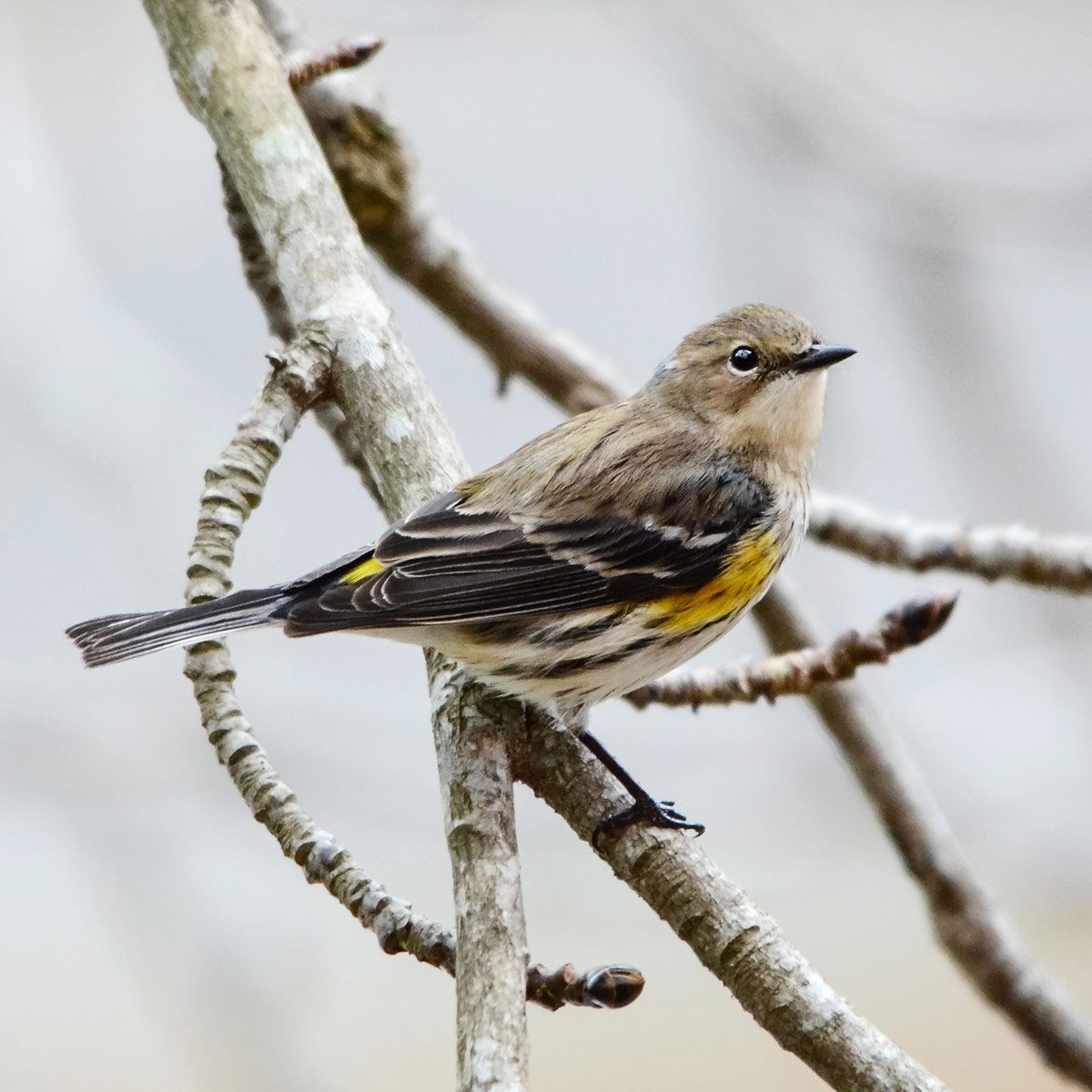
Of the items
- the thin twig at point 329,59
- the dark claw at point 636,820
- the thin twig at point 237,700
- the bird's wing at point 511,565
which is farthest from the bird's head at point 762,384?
the dark claw at point 636,820

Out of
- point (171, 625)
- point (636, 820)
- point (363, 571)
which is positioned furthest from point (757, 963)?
point (363, 571)

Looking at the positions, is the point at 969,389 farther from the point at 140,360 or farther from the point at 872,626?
the point at 140,360

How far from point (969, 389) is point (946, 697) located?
2.41 metres

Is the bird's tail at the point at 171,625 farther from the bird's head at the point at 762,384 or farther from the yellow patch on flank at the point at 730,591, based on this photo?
the bird's head at the point at 762,384

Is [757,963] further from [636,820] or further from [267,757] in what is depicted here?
[267,757]

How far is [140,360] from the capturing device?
17.1 feet

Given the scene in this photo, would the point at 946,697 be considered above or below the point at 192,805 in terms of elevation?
above

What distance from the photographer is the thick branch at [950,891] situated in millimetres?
3703

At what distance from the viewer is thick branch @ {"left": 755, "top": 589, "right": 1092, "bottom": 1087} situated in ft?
12.1

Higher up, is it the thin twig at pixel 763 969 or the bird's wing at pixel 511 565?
the bird's wing at pixel 511 565

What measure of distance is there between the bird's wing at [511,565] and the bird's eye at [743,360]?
0.39 meters

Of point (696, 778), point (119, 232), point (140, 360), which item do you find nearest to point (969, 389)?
point (696, 778)

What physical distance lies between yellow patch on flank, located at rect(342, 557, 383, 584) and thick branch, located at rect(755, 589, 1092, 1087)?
1.25 meters

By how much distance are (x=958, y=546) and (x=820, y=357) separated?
2.28 ft
